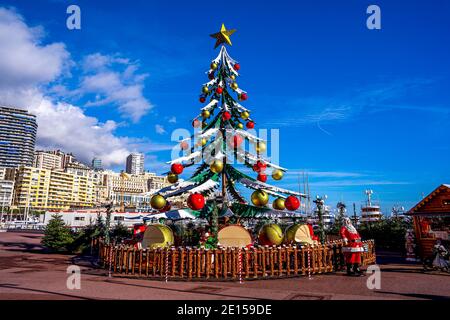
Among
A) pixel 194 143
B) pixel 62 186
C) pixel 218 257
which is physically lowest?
pixel 218 257

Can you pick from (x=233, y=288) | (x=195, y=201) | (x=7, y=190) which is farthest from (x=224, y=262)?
(x=7, y=190)

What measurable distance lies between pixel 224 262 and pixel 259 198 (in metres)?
4.64

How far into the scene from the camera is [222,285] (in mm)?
10484

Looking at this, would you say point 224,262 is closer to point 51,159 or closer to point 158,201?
point 158,201

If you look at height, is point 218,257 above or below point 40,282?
above

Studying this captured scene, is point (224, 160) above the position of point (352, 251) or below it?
above

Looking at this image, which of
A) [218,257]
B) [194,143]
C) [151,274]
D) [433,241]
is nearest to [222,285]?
[218,257]

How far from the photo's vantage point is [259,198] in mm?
15570

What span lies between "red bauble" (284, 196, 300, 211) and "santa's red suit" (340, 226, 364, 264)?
293 cm

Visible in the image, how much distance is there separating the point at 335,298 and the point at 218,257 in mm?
4796

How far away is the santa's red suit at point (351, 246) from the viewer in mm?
11883

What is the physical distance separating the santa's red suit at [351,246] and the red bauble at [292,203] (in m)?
2.93

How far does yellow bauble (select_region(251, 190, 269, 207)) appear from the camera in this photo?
1556cm
